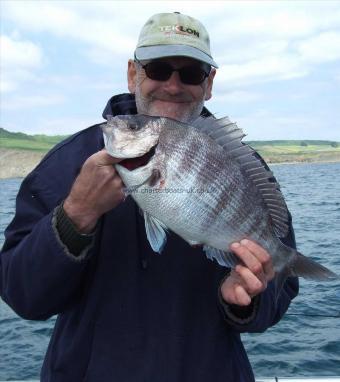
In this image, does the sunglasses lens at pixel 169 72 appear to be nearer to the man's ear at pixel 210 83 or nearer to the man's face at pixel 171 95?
the man's face at pixel 171 95

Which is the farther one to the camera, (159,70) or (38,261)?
(159,70)

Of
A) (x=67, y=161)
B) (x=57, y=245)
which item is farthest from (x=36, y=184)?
(x=57, y=245)

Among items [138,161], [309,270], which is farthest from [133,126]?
[309,270]

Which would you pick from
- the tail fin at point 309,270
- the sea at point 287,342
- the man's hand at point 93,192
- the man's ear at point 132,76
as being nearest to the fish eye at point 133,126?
the man's hand at point 93,192

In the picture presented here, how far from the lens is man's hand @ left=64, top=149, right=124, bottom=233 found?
2484 mm

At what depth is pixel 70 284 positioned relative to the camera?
8.66ft

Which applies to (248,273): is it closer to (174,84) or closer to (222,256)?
(222,256)

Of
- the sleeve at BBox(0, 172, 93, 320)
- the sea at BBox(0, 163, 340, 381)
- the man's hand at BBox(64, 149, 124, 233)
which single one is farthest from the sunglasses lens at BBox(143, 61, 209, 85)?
the sea at BBox(0, 163, 340, 381)

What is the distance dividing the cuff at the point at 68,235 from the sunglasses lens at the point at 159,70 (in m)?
1.13

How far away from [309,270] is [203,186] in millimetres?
870

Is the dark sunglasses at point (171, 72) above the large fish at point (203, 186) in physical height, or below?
above

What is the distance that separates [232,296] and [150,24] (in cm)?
186

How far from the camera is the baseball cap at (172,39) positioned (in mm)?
3021

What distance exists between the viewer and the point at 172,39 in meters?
3.04
